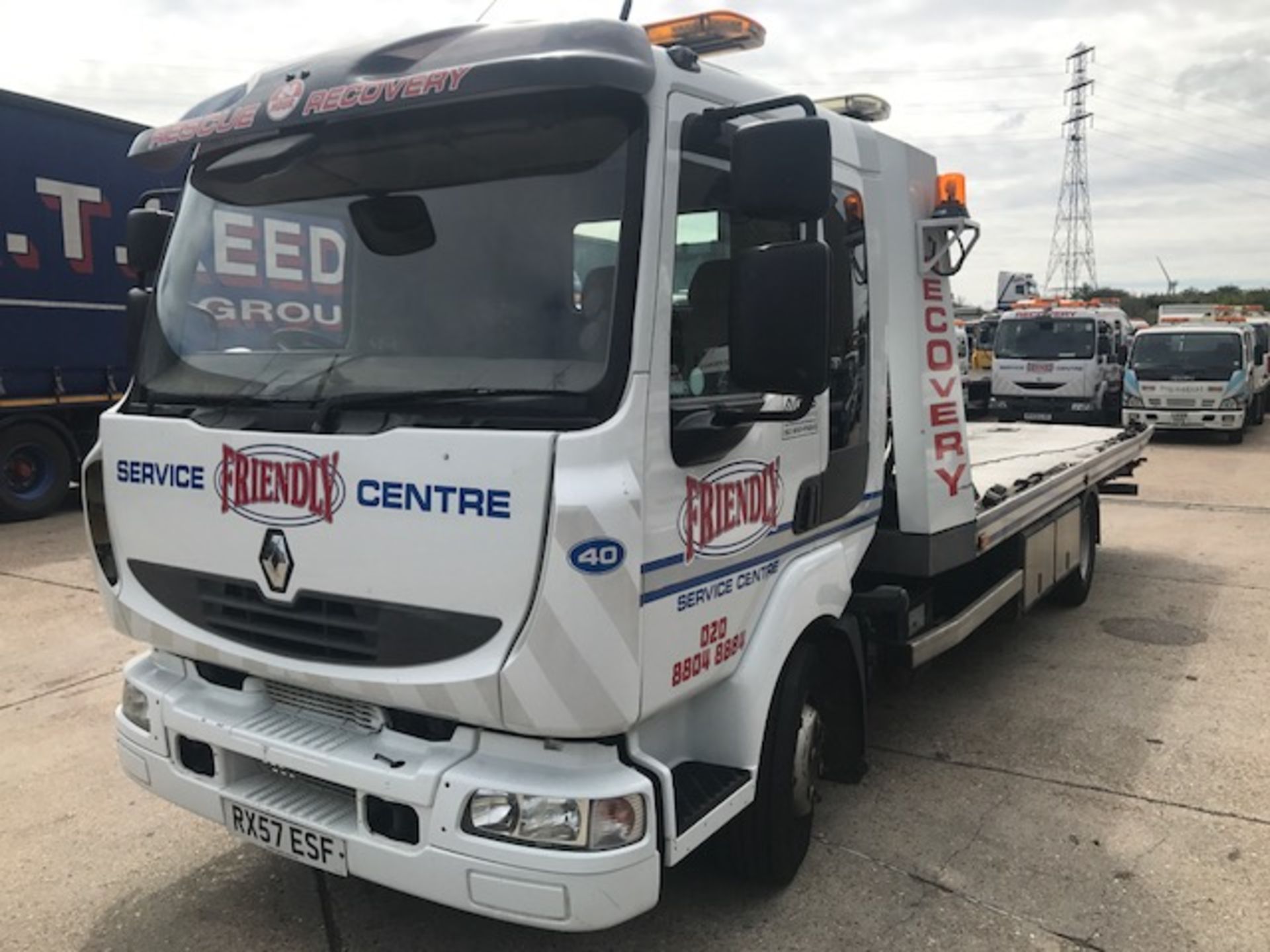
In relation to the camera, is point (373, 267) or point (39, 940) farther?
point (39, 940)

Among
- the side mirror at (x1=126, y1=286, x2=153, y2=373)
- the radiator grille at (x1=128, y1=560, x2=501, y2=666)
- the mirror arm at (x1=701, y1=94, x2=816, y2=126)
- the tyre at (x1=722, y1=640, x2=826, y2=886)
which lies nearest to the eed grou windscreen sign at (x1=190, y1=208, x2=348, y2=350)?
the side mirror at (x1=126, y1=286, x2=153, y2=373)

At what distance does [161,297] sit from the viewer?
10.3ft

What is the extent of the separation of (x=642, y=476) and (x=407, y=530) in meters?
0.57

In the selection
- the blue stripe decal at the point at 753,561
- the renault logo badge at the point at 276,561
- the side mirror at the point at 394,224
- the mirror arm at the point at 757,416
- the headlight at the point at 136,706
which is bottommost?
the headlight at the point at 136,706

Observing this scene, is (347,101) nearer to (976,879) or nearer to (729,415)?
(729,415)

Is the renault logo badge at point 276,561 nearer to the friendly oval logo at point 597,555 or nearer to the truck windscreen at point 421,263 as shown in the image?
the truck windscreen at point 421,263

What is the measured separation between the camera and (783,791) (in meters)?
3.05

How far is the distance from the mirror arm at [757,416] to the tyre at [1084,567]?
4479mm

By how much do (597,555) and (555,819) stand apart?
62cm

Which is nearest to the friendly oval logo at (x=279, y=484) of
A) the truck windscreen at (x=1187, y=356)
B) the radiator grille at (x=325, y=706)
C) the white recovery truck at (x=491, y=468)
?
the white recovery truck at (x=491, y=468)

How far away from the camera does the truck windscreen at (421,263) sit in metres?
2.44

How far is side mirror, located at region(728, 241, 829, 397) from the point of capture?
2.34 m

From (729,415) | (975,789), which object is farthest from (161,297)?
(975,789)

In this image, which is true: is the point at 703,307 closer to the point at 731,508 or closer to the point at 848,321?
the point at 731,508
